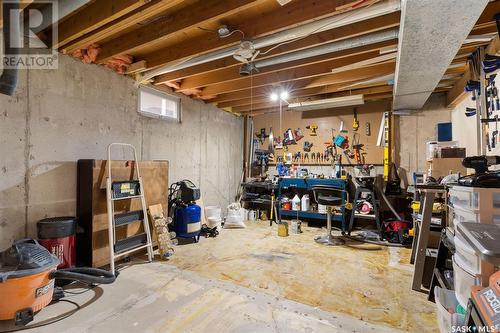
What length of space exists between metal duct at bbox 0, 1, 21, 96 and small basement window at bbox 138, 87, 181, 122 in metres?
2.02

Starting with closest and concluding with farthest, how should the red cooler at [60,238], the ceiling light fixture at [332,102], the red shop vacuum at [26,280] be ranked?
the red shop vacuum at [26,280] < the red cooler at [60,238] < the ceiling light fixture at [332,102]

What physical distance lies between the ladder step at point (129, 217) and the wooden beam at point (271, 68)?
2.16 metres

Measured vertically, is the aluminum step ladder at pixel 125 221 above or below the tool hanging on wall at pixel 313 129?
below

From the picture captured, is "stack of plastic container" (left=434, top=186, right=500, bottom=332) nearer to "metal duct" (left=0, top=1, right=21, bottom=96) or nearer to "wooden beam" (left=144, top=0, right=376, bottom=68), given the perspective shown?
"wooden beam" (left=144, top=0, right=376, bottom=68)

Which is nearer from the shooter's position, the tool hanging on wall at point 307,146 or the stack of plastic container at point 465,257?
the stack of plastic container at point 465,257

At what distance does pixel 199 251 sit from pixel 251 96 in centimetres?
283

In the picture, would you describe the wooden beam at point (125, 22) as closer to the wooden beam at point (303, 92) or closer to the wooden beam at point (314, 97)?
the wooden beam at point (303, 92)

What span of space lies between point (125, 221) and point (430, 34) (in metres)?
3.43

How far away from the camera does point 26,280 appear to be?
1.74 metres

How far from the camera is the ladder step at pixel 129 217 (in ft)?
9.15

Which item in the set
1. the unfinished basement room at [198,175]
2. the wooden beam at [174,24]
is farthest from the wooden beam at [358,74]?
the wooden beam at [174,24]

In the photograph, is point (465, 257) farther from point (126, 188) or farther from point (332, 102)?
point (332, 102)

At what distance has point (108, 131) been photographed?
10.5 ft

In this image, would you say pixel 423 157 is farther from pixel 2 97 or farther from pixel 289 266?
pixel 2 97
